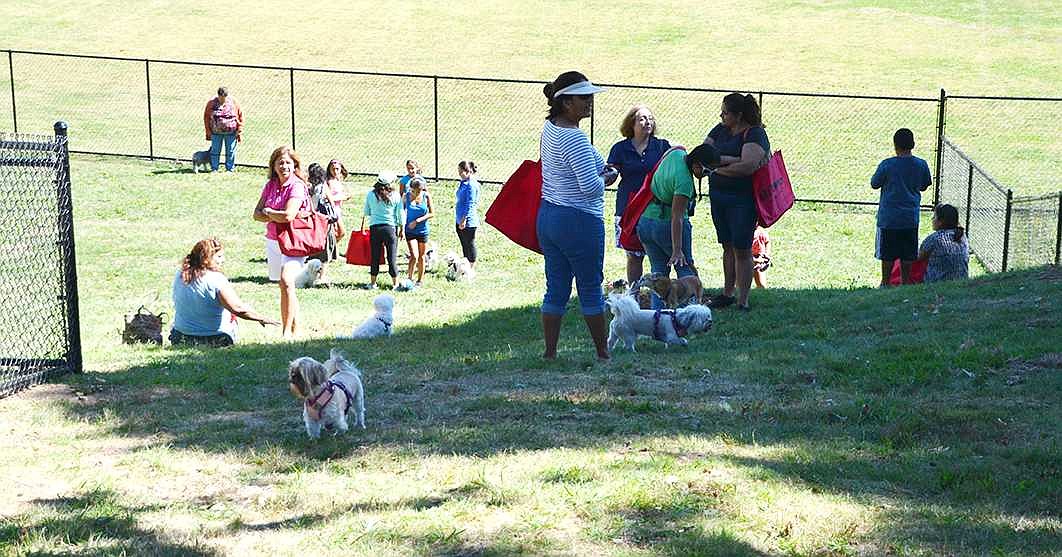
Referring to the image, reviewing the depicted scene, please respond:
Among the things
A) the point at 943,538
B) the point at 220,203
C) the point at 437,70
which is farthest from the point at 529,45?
the point at 943,538

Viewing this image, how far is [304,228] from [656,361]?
348 centimetres

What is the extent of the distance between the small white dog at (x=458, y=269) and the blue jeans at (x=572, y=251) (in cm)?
728

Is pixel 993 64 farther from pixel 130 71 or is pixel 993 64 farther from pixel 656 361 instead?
pixel 656 361

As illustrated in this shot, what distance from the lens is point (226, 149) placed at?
2242 centimetres

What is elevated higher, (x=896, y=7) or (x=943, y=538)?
(x=896, y=7)

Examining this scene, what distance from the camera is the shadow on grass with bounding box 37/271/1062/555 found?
5.64 metres

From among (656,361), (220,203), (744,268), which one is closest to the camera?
(656,361)

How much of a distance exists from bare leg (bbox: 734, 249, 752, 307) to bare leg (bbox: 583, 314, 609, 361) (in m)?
2.21

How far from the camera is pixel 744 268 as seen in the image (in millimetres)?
10086

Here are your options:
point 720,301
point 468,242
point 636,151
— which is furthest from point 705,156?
point 468,242

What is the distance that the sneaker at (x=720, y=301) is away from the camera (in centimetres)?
1051

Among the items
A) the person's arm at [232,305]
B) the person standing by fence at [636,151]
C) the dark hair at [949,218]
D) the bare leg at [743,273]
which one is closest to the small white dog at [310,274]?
the person's arm at [232,305]

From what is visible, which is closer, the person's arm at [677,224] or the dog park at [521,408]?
the dog park at [521,408]

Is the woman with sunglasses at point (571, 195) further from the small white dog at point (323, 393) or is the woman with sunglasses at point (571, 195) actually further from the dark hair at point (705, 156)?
the small white dog at point (323, 393)
